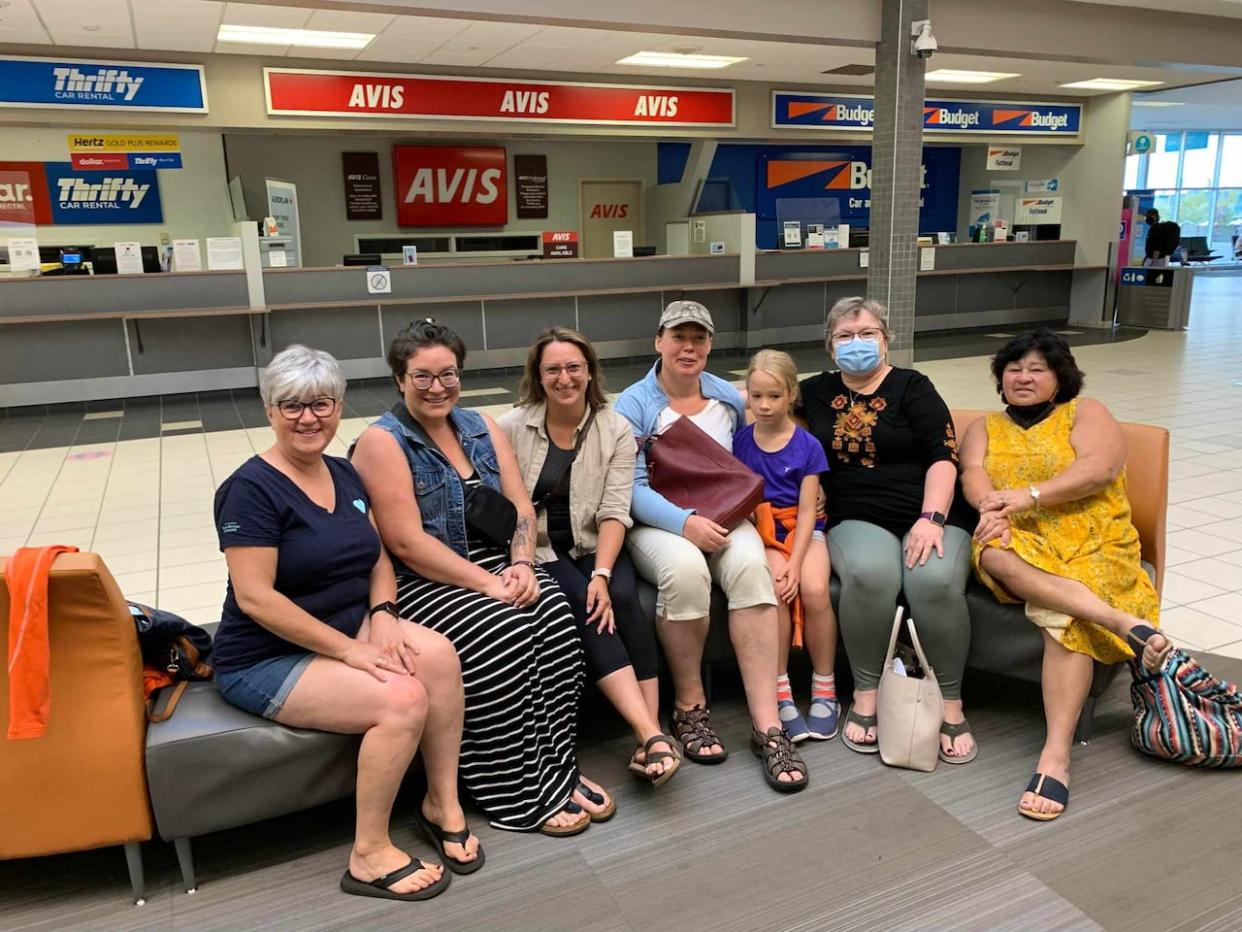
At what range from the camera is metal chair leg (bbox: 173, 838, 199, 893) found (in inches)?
79.4

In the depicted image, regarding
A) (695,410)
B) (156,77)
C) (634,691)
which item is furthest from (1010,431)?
(156,77)

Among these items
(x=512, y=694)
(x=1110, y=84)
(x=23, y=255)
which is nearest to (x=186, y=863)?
(x=512, y=694)

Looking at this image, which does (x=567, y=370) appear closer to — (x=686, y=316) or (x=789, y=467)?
(x=686, y=316)

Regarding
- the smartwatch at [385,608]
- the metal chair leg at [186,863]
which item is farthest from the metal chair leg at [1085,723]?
the metal chair leg at [186,863]

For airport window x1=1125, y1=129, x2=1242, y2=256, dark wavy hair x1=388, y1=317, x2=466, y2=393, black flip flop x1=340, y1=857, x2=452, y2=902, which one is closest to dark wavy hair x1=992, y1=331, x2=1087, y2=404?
dark wavy hair x1=388, y1=317, x2=466, y2=393

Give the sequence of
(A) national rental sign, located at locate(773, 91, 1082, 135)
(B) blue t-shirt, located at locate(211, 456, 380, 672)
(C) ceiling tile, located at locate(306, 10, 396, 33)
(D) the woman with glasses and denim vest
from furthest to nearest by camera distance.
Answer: (A) national rental sign, located at locate(773, 91, 1082, 135)
(C) ceiling tile, located at locate(306, 10, 396, 33)
(D) the woman with glasses and denim vest
(B) blue t-shirt, located at locate(211, 456, 380, 672)

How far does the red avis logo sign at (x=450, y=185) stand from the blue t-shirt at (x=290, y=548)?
31.2 feet

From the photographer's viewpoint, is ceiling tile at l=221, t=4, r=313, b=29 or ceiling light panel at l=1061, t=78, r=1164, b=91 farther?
ceiling light panel at l=1061, t=78, r=1164, b=91

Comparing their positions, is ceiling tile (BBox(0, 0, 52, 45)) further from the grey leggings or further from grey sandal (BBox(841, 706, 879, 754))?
grey sandal (BBox(841, 706, 879, 754))

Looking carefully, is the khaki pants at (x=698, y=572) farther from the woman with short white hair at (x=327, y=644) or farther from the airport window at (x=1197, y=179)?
the airport window at (x=1197, y=179)

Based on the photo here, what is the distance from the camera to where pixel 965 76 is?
35.3 ft

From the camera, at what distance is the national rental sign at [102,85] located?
7.59 m

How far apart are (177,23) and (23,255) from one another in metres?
2.43

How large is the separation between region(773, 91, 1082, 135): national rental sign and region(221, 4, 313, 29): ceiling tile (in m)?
5.42
